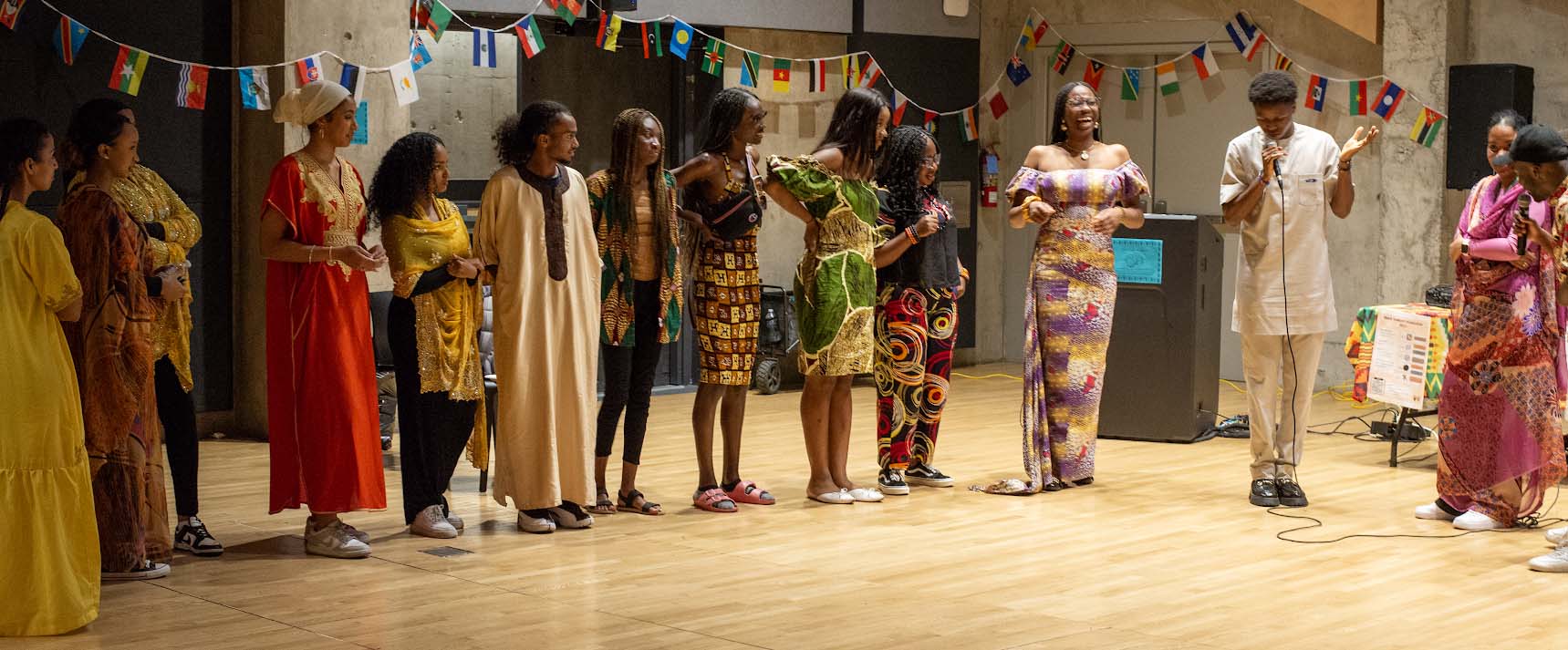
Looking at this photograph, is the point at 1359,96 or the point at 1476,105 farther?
the point at 1359,96

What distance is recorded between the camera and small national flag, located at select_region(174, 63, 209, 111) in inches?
313

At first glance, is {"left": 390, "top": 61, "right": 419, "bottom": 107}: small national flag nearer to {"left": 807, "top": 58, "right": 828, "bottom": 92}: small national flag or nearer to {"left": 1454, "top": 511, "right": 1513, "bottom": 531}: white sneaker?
{"left": 807, "top": 58, "right": 828, "bottom": 92}: small national flag

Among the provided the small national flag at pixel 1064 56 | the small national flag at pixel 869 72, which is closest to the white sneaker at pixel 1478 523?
the small national flag at pixel 869 72

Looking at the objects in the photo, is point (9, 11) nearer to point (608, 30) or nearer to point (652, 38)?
point (608, 30)

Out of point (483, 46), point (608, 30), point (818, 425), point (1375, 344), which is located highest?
point (608, 30)

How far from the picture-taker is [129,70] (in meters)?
7.82

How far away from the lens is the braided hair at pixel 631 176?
616cm

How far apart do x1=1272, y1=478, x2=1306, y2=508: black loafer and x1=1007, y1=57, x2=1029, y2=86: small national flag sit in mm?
5622

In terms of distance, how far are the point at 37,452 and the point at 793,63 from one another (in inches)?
271

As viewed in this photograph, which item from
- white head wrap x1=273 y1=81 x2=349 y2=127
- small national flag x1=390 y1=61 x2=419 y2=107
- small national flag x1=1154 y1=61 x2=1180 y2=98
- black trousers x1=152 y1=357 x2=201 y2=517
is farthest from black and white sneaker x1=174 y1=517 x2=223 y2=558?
small national flag x1=1154 y1=61 x2=1180 y2=98

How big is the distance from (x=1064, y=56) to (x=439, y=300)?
6958 mm

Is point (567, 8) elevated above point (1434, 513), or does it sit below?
above

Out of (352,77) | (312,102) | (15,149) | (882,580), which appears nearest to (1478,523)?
(882,580)

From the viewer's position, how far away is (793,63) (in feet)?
35.7
